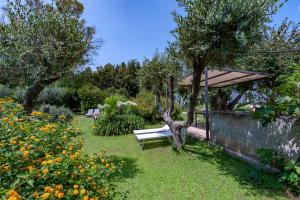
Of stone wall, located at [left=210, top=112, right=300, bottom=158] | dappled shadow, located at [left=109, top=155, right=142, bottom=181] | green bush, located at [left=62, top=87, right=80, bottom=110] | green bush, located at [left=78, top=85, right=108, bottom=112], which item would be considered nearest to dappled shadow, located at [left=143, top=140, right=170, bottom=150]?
dappled shadow, located at [left=109, top=155, right=142, bottom=181]

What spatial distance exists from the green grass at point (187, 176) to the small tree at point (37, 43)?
1.63m

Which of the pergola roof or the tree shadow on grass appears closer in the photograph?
the tree shadow on grass

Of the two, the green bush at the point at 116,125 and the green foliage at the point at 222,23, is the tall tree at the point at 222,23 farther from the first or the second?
the green bush at the point at 116,125

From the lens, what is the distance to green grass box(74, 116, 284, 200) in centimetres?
384

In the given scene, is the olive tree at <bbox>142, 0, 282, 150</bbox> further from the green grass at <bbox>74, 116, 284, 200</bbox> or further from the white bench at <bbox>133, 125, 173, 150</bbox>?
the white bench at <bbox>133, 125, 173, 150</bbox>

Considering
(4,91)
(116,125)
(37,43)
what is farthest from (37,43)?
(4,91)

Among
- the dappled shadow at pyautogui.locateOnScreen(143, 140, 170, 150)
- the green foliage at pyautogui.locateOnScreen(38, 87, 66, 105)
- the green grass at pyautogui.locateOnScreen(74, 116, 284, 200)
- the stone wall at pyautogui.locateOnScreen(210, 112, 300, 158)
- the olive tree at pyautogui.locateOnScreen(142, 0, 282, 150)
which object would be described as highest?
the olive tree at pyautogui.locateOnScreen(142, 0, 282, 150)

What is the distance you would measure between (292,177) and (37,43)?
254 inches

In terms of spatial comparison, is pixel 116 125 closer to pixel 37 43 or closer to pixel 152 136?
pixel 152 136

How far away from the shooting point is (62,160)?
2156 mm

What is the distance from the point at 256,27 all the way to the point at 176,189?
401 cm

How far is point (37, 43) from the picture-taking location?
498cm

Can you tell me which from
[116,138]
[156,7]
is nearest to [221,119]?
[116,138]

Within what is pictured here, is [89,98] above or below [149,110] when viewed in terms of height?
above
